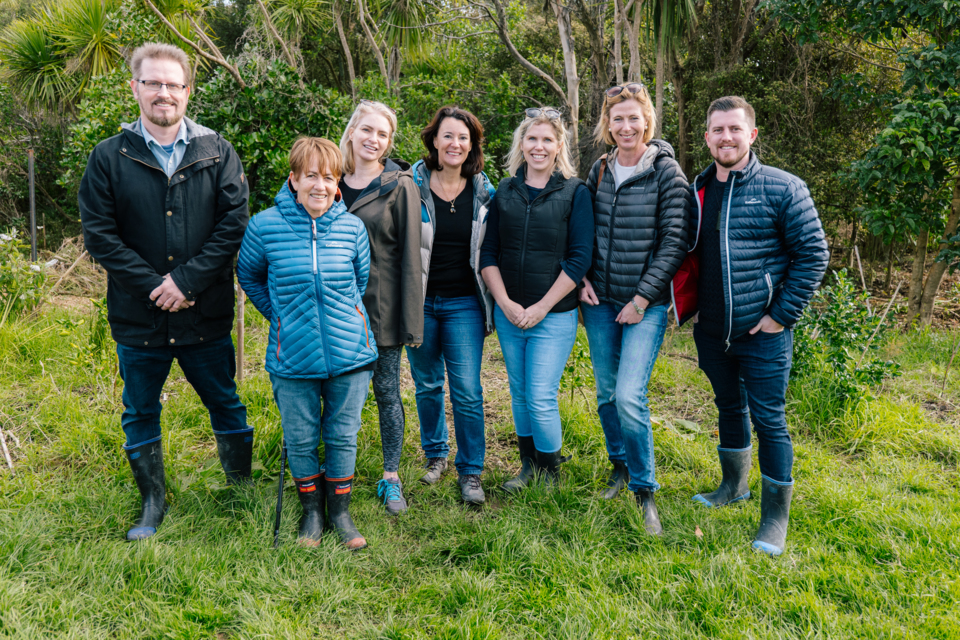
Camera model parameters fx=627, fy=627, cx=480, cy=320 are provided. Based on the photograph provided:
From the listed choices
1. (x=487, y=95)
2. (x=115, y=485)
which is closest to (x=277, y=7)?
(x=487, y=95)

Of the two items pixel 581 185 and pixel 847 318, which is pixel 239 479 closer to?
pixel 581 185

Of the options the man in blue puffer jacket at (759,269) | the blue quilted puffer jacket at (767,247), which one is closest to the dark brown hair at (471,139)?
the man in blue puffer jacket at (759,269)

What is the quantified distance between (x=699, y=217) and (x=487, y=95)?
8419mm

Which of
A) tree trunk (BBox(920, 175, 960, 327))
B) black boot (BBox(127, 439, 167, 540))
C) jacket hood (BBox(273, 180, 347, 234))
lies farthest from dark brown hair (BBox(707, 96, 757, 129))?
tree trunk (BBox(920, 175, 960, 327))

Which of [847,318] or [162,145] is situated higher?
[162,145]

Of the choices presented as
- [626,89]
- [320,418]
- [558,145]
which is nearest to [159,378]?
[320,418]

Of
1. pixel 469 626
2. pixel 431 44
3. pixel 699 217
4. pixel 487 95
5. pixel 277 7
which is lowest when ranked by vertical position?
pixel 469 626

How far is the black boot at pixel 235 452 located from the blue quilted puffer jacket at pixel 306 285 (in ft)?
2.06

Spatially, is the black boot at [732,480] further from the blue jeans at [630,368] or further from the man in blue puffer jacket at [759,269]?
the blue jeans at [630,368]

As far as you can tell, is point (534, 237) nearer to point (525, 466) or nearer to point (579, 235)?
point (579, 235)

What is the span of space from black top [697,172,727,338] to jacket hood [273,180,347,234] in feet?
5.40

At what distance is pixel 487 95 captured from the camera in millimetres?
10547

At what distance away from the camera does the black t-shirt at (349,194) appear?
2.95 m

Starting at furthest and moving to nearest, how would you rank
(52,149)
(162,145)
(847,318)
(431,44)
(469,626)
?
(52,149)
(431,44)
(847,318)
(162,145)
(469,626)
